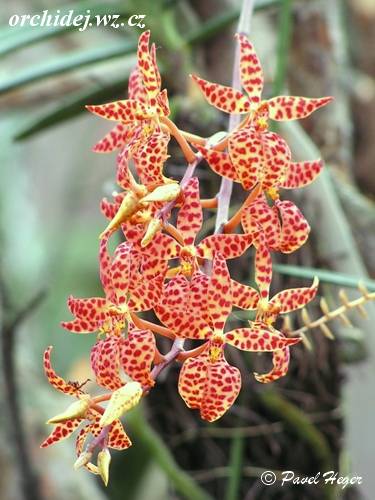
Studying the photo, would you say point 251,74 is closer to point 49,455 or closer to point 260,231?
point 260,231

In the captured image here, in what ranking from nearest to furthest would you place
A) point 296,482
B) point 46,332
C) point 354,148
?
point 296,482 → point 354,148 → point 46,332

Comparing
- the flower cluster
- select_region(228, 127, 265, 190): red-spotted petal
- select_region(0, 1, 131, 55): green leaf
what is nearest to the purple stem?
the flower cluster

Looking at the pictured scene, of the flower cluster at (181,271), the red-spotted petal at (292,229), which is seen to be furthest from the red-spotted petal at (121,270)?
the red-spotted petal at (292,229)

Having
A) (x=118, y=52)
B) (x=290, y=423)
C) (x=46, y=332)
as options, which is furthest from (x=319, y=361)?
(x=46, y=332)

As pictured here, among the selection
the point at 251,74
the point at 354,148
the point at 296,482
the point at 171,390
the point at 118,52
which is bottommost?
the point at 296,482

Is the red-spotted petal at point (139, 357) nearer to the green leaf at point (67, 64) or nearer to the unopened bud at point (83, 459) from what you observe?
the unopened bud at point (83, 459)
